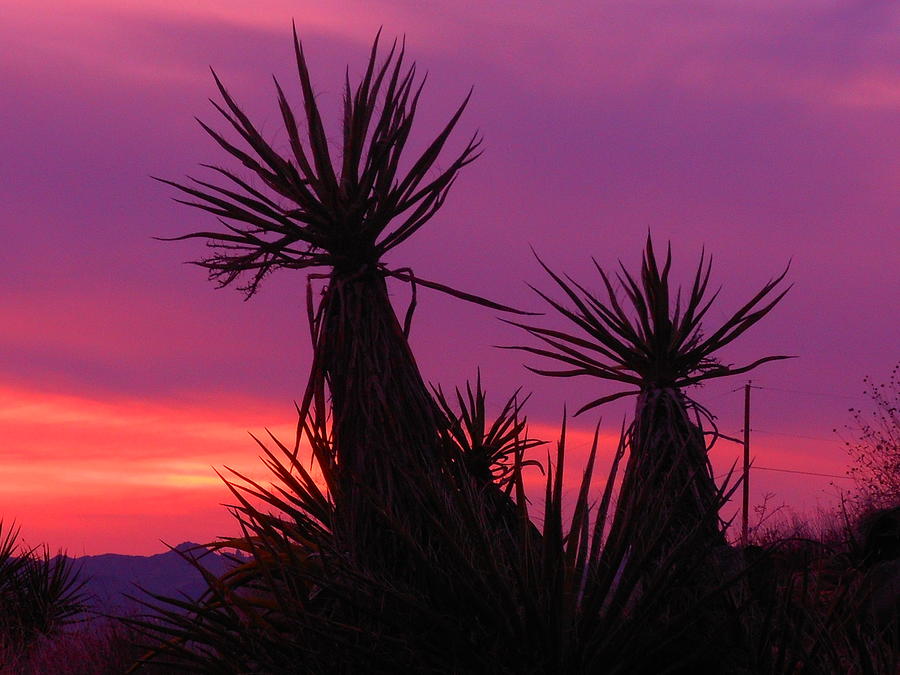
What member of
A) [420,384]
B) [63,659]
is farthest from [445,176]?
[63,659]

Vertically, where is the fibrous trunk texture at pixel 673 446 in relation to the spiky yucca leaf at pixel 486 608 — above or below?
above

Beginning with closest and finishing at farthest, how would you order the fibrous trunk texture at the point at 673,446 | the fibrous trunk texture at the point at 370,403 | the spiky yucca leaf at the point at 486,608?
the spiky yucca leaf at the point at 486,608, the fibrous trunk texture at the point at 370,403, the fibrous trunk texture at the point at 673,446

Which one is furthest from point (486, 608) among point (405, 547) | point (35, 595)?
point (35, 595)

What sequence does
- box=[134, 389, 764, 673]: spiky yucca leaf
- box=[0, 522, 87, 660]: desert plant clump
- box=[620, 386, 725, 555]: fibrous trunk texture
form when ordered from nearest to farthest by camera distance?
1. box=[134, 389, 764, 673]: spiky yucca leaf
2. box=[620, 386, 725, 555]: fibrous trunk texture
3. box=[0, 522, 87, 660]: desert plant clump

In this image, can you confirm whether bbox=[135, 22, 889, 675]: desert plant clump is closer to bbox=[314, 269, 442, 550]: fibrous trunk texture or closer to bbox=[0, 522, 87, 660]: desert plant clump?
bbox=[314, 269, 442, 550]: fibrous trunk texture

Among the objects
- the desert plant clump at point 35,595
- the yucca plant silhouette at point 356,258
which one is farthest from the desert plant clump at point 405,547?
the desert plant clump at point 35,595

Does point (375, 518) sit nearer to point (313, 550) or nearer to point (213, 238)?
point (313, 550)

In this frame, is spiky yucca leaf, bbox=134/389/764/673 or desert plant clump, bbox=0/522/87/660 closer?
spiky yucca leaf, bbox=134/389/764/673

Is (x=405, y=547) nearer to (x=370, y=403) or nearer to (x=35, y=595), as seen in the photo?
(x=370, y=403)

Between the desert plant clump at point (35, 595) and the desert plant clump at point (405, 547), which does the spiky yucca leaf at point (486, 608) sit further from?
the desert plant clump at point (35, 595)

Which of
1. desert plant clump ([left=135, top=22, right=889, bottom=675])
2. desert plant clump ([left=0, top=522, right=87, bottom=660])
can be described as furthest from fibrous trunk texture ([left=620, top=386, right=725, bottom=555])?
desert plant clump ([left=0, top=522, right=87, bottom=660])

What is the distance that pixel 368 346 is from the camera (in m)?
6.86

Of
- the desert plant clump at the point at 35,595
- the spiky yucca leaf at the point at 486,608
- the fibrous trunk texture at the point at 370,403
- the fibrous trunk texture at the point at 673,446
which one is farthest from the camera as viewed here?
the desert plant clump at the point at 35,595

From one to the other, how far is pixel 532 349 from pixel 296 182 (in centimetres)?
298
